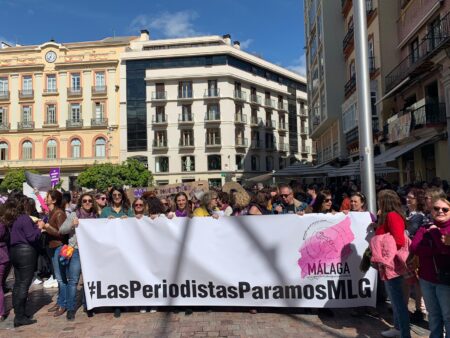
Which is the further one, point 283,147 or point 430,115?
point 283,147

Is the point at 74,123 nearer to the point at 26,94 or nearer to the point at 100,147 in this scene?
the point at 100,147

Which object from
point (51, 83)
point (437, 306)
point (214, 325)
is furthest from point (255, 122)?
point (437, 306)

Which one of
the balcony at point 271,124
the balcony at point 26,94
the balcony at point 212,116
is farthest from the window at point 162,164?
the balcony at point 26,94

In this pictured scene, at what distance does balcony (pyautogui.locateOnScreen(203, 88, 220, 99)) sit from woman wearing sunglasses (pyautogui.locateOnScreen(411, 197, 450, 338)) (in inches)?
2029

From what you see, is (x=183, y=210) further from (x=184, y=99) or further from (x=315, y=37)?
(x=184, y=99)

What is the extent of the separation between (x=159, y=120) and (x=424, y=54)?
4168 centimetres

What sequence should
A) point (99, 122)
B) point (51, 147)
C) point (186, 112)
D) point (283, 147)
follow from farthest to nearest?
1. point (283, 147)
2. point (186, 112)
3. point (99, 122)
4. point (51, 147)

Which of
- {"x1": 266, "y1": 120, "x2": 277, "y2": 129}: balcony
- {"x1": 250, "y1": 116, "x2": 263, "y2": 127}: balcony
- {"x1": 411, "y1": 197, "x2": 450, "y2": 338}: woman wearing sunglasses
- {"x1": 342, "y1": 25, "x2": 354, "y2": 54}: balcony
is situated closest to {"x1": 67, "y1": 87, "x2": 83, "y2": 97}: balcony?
{"x1": 250, "y1": 116, "x2": 263, "y2": 127}: balcony

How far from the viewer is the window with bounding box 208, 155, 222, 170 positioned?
5381cm

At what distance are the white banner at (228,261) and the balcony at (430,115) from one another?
11.7 metres

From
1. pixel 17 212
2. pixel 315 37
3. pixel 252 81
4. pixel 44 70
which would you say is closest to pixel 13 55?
pixel 44 70

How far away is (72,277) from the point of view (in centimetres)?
593

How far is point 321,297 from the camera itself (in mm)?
5594

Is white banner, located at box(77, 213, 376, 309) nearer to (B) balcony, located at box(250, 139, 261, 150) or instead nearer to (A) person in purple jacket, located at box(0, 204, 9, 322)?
(A) person in purple jacket, located at box(0, 204, 9, 322)
